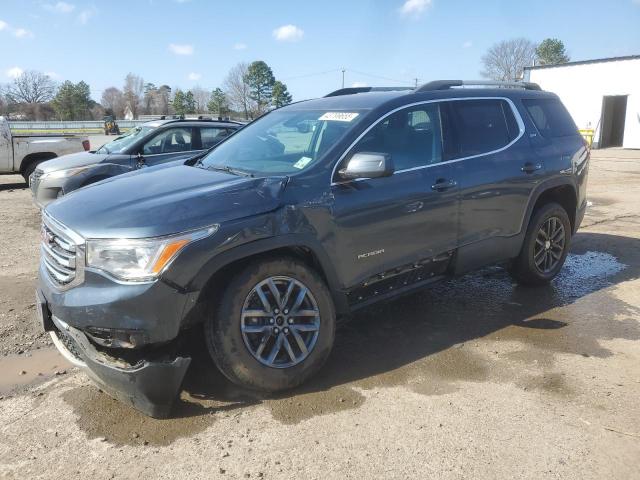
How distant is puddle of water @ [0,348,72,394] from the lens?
371cm

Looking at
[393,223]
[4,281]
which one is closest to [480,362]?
[393,223]

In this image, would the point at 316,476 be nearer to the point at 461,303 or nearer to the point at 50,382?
the point at 50,382

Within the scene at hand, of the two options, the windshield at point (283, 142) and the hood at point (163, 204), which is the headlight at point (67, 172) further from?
the hood at point (163, 204)

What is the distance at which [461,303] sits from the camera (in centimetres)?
510

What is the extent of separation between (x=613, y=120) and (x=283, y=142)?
32.5 meters

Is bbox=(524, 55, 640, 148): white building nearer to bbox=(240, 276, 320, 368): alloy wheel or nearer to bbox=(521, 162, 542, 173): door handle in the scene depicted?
bbox=(521, 162, 542, 173): door handle

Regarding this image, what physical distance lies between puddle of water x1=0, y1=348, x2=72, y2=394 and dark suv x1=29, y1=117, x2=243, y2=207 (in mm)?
4179

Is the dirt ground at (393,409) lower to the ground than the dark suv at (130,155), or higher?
lower

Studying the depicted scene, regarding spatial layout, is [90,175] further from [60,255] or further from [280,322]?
[280,322]

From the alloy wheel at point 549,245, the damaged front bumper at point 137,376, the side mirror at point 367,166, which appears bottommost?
the damaged front bumper at point 137,376

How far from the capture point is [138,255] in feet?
9.51

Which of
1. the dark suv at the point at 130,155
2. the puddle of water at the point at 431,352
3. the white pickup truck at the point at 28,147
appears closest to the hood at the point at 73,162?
the dark suv at the point at 130,155

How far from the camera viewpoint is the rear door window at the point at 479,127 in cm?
439

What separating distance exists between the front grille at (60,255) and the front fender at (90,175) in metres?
4.87
